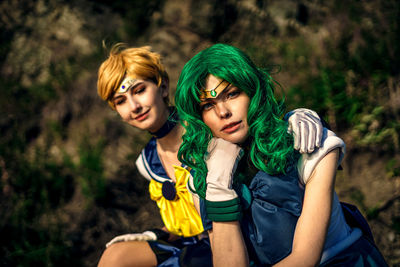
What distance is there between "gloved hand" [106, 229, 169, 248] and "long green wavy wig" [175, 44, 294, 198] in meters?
0.77

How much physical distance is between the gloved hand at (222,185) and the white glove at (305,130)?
10.0 inches

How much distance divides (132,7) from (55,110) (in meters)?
1.96

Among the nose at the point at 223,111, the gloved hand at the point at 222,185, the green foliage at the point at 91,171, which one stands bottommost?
the green foliage at the point at 91,171

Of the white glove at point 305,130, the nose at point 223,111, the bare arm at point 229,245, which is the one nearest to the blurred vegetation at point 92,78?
the white glove at point 305,130

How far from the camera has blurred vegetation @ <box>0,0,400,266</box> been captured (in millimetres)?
3219

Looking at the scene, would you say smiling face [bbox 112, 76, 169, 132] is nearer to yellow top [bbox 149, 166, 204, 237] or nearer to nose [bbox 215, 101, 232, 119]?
yellow top [bbox 149, 166, 204, 237]

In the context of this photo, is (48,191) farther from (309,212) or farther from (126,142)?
(309,212)

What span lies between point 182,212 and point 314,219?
2.86 feet

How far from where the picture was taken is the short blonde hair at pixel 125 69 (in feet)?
6.23

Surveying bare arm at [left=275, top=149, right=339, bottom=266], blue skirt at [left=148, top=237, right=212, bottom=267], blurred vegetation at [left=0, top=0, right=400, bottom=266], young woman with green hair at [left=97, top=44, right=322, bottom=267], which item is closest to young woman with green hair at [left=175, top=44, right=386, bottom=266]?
bare arm at [left=275, top=149, right=339, bottom=266]

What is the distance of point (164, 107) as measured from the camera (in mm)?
2016

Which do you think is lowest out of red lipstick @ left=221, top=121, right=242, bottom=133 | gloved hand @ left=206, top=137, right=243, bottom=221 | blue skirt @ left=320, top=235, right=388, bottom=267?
blue skirt @ left=320, top=235, right=388, bottom=267

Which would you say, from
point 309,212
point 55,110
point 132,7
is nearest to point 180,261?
point 309,212

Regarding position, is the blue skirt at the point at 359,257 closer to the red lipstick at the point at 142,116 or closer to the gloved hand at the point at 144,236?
the gloved hand at the point at 144,236
